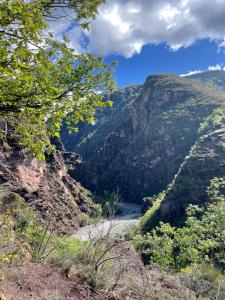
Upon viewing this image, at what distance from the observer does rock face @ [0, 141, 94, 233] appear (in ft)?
195

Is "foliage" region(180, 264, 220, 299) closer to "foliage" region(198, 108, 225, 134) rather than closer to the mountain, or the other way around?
the mountain

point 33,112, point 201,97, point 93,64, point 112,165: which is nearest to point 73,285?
point 33,112

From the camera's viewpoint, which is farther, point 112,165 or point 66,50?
point 112,165

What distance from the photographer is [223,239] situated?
1472 cm

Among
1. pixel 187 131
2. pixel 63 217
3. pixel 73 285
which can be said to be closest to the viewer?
pixel 73 285

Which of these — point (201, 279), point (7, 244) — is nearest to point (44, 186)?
point (201, 279)

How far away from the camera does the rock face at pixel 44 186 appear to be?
59469 mm

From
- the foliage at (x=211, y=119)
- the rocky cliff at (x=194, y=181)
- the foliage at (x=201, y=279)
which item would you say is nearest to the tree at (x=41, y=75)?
the foliage at (x=201, y=279)

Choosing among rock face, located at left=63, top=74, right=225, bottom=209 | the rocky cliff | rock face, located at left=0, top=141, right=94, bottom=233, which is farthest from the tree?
rock face, located at left=63, top=74, right=225, bottom=209

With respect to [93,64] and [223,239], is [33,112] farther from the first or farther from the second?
[223,239]

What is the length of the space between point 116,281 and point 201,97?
6213 inches

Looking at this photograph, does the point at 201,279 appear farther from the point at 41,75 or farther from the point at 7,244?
the point at 41,75

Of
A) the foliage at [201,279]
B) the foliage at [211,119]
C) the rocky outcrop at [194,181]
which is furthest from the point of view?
the foliage at [211,119]

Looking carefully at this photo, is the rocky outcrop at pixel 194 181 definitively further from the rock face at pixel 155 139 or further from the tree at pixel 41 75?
the tree at pixel 41 75
